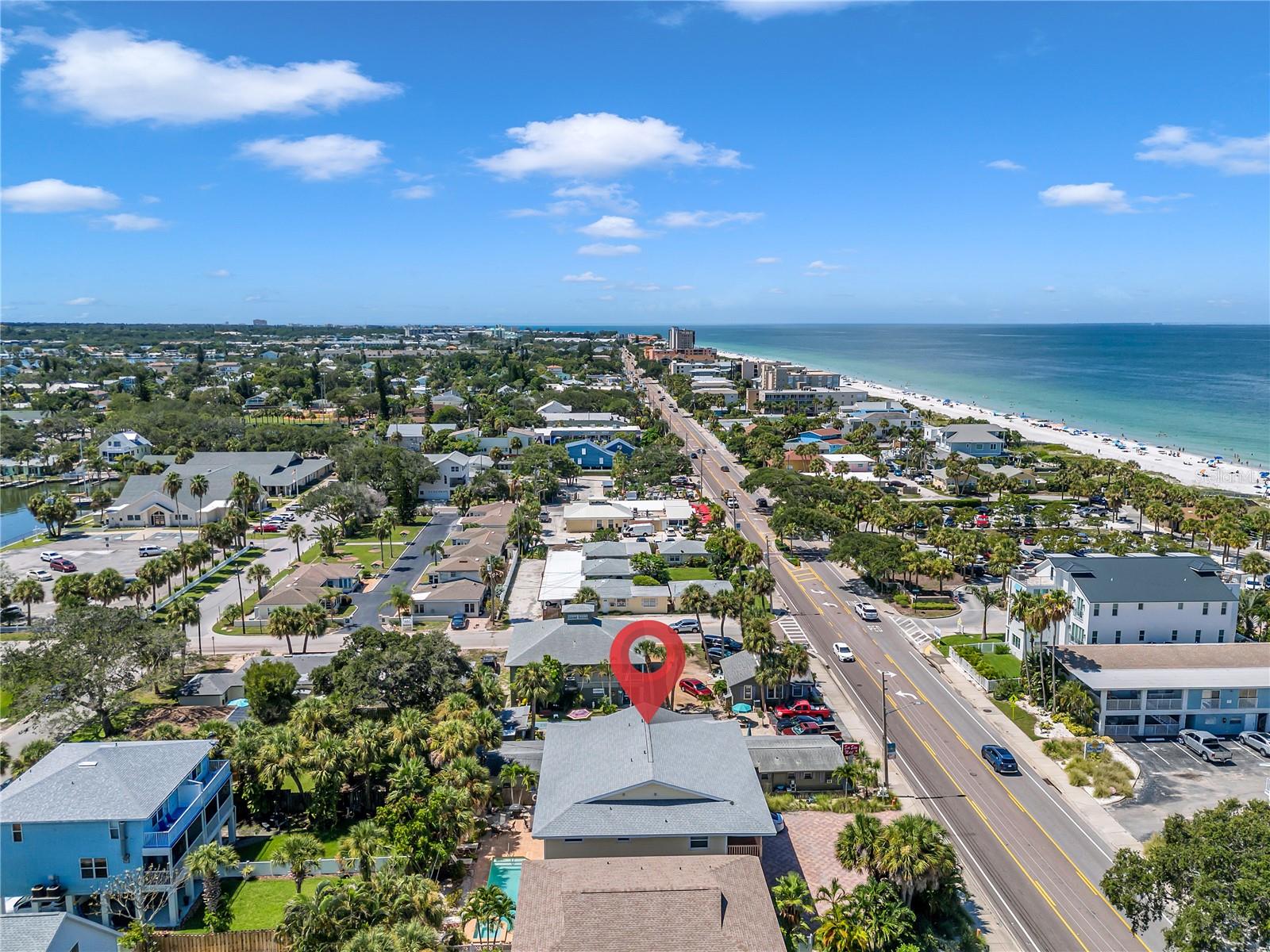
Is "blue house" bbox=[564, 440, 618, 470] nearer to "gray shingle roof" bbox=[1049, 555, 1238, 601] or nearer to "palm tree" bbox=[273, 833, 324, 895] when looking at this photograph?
"gray shingle roof" bbox=[1049, 555, 1238, 601]

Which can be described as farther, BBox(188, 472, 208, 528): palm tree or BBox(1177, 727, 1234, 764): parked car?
BBox(188, 472, 208, 528): palm tree

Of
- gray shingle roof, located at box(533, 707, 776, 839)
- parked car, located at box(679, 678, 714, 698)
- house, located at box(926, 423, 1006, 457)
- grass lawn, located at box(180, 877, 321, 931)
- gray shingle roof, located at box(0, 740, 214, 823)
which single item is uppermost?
house, located at box(926, 423, 1006, 457)

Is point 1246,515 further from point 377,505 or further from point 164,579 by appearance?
point 164,579

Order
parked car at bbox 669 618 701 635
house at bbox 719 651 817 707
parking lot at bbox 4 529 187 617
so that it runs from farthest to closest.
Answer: parking lot at bbox 4 529 187 617, parked car at bbox 669 618 701 635, house at bbox 719 651 817 707

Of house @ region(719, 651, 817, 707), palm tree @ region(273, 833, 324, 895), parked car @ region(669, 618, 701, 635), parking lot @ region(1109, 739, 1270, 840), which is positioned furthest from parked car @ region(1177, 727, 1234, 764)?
palm tree @ region(273, 833, 324, 895)

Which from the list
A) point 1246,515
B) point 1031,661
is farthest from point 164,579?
point 1246,515

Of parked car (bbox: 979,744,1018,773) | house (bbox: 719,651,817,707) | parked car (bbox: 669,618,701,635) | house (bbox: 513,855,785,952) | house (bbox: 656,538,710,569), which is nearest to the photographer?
house (bbox: 513,855,785,952)
